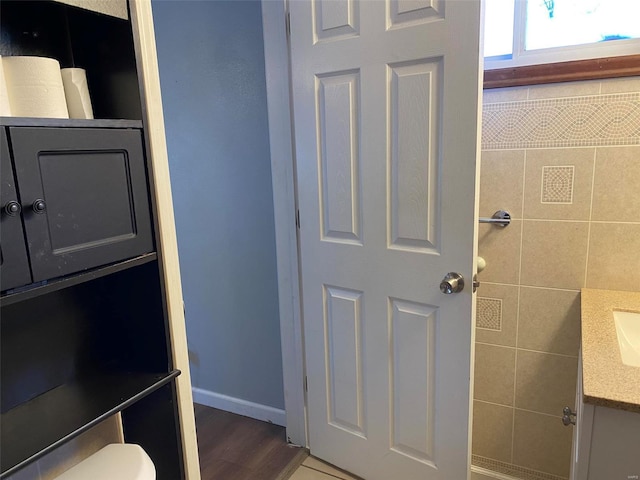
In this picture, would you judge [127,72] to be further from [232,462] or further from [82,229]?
[232,462]

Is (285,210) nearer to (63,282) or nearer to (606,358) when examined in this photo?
(63,282)

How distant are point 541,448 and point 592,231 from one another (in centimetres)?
83

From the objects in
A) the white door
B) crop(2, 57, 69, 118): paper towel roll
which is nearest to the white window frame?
the white door

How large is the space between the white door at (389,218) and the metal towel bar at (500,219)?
0.24 m

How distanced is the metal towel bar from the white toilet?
1270mm

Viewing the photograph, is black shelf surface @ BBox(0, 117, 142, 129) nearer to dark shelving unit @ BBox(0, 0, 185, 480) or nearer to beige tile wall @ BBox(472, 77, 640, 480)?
dark shelving unit @ BBox(0, 0, 185, 480)

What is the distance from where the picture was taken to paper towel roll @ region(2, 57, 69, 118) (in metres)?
0.86

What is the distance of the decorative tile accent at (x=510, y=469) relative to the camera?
68.6 inches

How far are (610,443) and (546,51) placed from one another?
47.8 inches

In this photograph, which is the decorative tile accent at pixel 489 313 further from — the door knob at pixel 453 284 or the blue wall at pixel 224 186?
the blue wall at pixel 224 186

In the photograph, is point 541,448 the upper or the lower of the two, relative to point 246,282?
lower

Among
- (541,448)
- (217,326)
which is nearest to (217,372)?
(217,326)

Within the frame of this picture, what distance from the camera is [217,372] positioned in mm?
2449

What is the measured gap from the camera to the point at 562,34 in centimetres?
153
